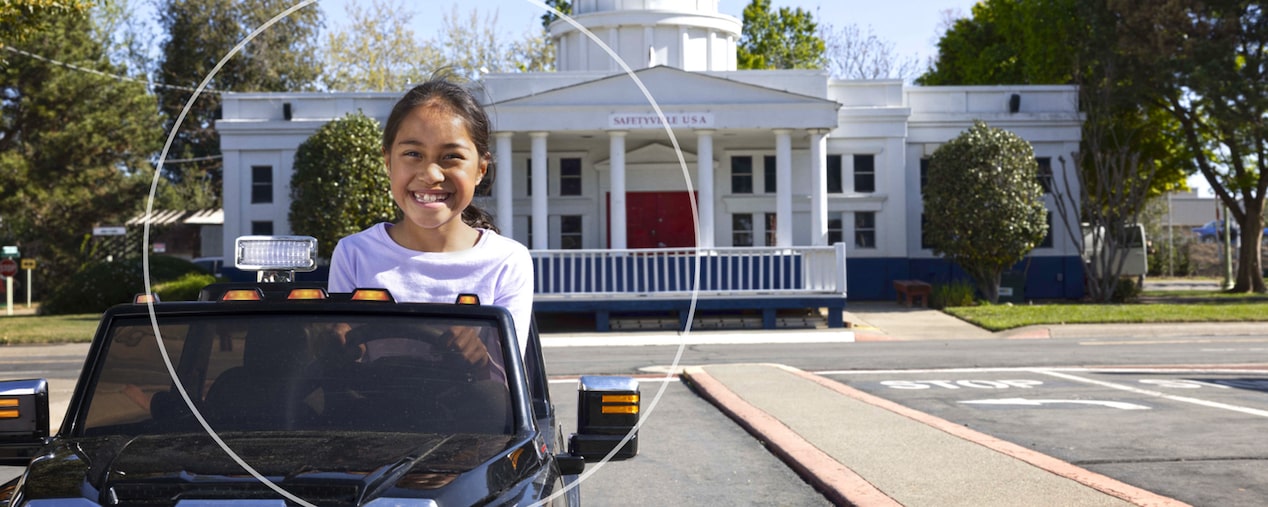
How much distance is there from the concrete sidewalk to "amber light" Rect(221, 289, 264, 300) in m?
4.23

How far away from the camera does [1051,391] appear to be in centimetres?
1349

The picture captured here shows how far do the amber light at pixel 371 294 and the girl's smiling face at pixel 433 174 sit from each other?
298mm

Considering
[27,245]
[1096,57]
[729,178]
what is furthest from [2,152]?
[1096,57]

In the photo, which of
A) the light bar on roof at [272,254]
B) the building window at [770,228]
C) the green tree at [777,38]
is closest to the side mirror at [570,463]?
the light bar on roof at [272,254]

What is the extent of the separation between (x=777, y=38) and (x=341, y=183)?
29.4 meters

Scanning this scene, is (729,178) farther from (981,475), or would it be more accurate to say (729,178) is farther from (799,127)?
(981,475)

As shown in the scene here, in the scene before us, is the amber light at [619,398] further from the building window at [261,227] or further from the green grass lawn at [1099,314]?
the building window at [261,227]

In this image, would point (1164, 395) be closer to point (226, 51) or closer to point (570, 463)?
point (570, 463)

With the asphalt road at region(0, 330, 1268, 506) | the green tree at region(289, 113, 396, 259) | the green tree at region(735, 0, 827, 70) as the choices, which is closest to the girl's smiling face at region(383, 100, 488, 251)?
the asphalt road at region(0, 330, 1268, 506)

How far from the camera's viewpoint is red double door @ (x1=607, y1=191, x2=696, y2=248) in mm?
31531

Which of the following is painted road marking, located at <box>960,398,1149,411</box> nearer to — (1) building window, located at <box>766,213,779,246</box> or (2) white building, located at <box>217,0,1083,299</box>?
(2) white building, located at <box>217,0,1083,299</box>

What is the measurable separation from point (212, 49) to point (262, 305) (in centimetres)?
5893

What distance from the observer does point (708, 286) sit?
26.5 metres

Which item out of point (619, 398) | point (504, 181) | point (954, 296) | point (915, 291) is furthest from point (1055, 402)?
point (915, 291)
